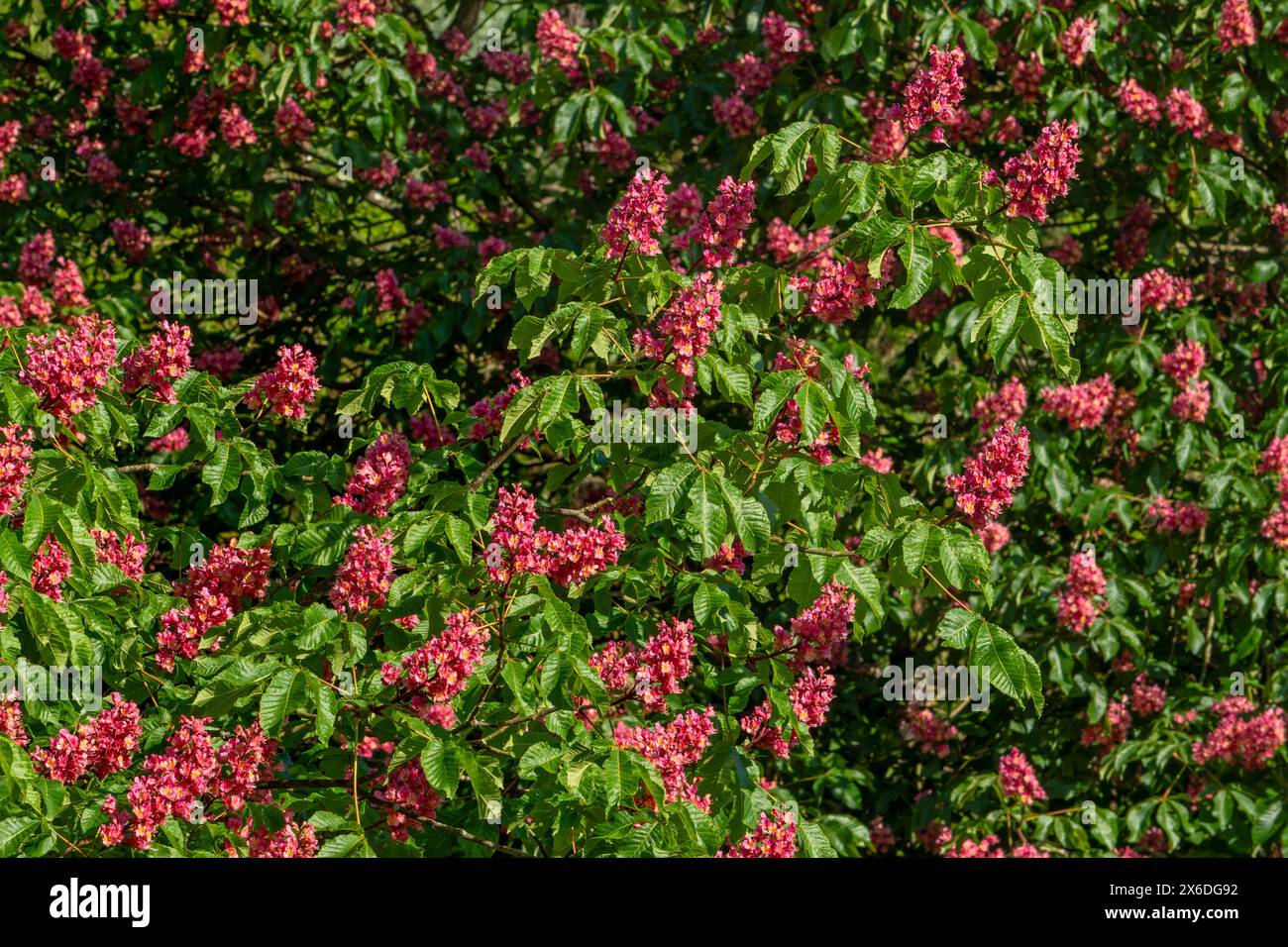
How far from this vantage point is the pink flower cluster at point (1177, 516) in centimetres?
534

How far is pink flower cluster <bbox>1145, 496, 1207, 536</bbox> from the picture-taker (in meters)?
5.34

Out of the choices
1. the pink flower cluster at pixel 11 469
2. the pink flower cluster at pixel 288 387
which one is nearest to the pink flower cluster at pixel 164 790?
the pink flower cluster at pixel 11 469

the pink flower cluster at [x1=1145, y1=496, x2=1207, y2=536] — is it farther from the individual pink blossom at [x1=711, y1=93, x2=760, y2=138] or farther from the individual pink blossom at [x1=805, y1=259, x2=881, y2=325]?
the individual pink blossom at [x1=805, y1=259, x2=881, y2=325]

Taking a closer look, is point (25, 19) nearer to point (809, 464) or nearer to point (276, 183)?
point (276, 183)

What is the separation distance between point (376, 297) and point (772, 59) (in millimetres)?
1623

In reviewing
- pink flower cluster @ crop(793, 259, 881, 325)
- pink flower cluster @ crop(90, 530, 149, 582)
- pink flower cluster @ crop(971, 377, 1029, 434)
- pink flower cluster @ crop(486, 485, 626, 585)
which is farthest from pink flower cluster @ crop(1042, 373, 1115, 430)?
pink flower cluster @ crop(90, 530, 149, 582)

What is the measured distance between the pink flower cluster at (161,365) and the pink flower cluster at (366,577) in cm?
72

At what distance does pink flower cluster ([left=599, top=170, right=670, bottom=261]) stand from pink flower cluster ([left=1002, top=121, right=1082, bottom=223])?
0.77 meters

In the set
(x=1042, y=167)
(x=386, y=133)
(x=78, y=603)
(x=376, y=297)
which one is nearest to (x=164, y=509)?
(x=376, y=297)

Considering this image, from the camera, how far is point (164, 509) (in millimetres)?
5742

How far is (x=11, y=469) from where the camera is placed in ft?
9.66

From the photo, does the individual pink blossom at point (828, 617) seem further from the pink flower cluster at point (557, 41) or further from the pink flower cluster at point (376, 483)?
the pink flower cluster at point (557, 41)

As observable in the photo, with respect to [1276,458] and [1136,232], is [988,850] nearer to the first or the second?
[1276,458]

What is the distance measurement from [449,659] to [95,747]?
701mm
